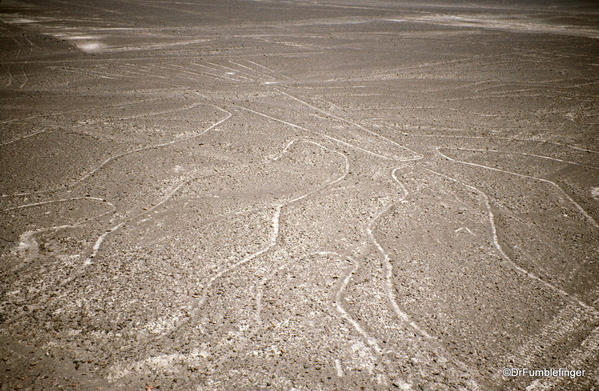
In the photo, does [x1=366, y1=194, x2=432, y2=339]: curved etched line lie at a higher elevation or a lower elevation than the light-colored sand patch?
lower

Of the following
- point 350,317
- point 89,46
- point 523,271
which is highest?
point 89,46

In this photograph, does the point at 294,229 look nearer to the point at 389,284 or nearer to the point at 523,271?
the point at 389,284

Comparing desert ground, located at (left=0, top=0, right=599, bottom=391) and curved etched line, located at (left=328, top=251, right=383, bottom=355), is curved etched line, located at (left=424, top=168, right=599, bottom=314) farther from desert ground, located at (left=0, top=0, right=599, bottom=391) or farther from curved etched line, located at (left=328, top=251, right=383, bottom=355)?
curved etched line, located at (left=328, top=251, right=383, bottom=355)

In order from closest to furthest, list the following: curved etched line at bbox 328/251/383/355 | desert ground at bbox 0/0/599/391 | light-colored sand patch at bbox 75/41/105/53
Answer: desert ground at bbox 0/0/599/391, curved etched line at bbox 328/251/383/355, light-colored sand patch at bbox 75/41/105/53

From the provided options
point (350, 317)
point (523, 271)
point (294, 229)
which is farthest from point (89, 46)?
→ point (523, 271)

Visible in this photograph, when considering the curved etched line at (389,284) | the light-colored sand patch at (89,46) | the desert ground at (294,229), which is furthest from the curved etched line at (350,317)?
the light-colored sand patch at (89,46)

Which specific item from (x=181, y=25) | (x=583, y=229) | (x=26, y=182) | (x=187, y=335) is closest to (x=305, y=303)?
(x=187, y=335)

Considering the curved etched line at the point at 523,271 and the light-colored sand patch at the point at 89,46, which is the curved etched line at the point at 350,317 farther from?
the light-colored sand patch at the point at 89,46

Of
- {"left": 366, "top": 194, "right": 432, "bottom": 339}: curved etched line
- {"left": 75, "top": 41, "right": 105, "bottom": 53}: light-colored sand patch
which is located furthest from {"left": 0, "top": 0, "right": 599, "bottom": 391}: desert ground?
{"left": 75, "top": 41, "right": 105, "bottom": 53}: light-colored sand patch
